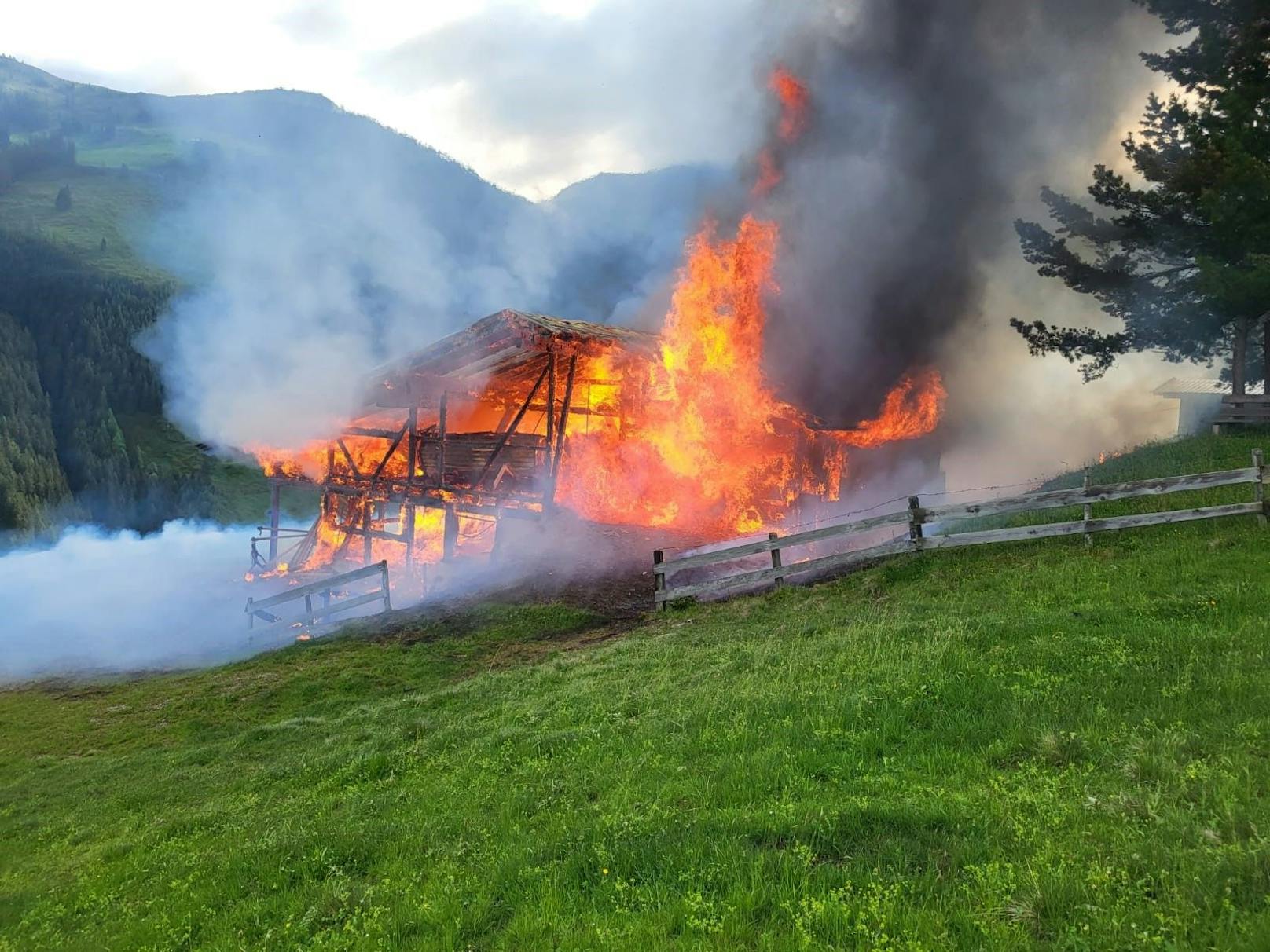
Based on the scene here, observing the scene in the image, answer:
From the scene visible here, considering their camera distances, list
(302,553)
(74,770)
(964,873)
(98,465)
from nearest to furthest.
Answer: (964,873)
(74,770)
(302,553)
(98,465)

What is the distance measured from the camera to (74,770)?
10.6 meters

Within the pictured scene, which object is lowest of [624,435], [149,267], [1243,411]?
[1243,411]

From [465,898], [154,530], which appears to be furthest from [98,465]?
[465,898]

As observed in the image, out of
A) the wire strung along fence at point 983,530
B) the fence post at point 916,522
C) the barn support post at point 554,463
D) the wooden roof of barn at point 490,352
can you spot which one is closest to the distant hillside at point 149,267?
the wooden roof of barn at point 490,352

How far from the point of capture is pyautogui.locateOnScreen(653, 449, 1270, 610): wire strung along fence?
1061 cm

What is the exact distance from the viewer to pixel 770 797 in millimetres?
4785

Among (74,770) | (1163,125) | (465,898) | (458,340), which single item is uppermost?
(1163,125)

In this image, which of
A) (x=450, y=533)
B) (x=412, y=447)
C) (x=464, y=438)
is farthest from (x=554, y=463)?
(x=412, y=447)

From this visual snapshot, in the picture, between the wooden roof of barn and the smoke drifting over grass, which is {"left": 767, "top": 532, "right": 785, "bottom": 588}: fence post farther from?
the smoke drifting over grass

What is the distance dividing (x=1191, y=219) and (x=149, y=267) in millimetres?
125738

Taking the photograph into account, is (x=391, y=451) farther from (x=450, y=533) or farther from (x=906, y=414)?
(x=906, y=414)

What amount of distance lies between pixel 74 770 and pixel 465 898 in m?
9.86

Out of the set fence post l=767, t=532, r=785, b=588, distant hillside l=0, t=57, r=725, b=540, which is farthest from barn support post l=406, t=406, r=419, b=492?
fence post l=767, t=532, r=785, b=588

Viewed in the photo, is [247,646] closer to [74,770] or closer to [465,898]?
[74,770]
